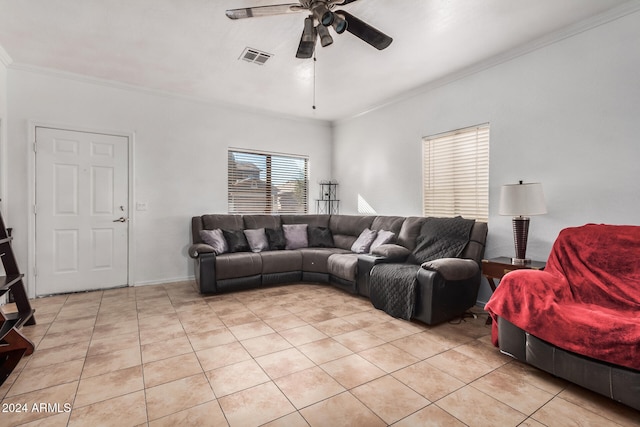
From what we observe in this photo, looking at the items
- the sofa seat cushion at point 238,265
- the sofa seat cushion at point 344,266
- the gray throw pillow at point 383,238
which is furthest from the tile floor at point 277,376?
the gray throw pillow at point 383,238

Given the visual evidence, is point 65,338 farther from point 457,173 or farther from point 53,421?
point 457,173

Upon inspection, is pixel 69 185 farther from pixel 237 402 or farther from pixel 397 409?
pixel 397 409

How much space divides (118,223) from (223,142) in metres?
1.88

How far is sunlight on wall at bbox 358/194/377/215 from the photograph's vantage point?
5.04 meters

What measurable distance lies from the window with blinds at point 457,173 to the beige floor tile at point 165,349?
3.24m

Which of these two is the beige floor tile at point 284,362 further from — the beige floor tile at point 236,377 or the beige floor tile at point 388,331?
the beige floor tile at point 388,331

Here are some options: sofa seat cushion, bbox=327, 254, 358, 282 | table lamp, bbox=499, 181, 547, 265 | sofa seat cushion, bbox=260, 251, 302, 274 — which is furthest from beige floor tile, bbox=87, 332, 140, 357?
table lamp, bbox=499, 181, 547, 265

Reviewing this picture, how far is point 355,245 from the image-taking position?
4.31 m

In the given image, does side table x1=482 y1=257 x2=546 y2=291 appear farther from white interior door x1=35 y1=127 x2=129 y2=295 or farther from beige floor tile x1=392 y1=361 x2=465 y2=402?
white interior door x1=35 y1=127 x2=129 y2=295

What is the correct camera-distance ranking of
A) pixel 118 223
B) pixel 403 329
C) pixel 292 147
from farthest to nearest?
pixel 292 147 < pixel 118 223 < pixel 403 329

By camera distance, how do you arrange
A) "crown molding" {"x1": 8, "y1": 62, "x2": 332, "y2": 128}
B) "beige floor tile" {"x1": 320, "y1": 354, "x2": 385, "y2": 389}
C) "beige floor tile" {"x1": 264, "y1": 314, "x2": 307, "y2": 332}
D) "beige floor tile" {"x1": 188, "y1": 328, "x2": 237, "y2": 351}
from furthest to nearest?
"crown molding" {"x1": 8, "y1": 62, "x2": 332, "y2": 128}
"beige floor tile" {"x1": 264, "y1": 314, "x2": 307, "y2": 332}
"beige floor tile" {"x1": 188, "y1": 328, "x2": 237, "y2": 351}
"beige floor tile" {"x1": 320, "y1": 354, "x2": 385, "y2": 389}

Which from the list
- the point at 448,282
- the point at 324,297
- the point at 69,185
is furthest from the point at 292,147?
the point at 448,282

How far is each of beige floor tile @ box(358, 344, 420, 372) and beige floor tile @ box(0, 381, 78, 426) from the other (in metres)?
1.84

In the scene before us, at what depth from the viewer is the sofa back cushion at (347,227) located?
4621 mm
